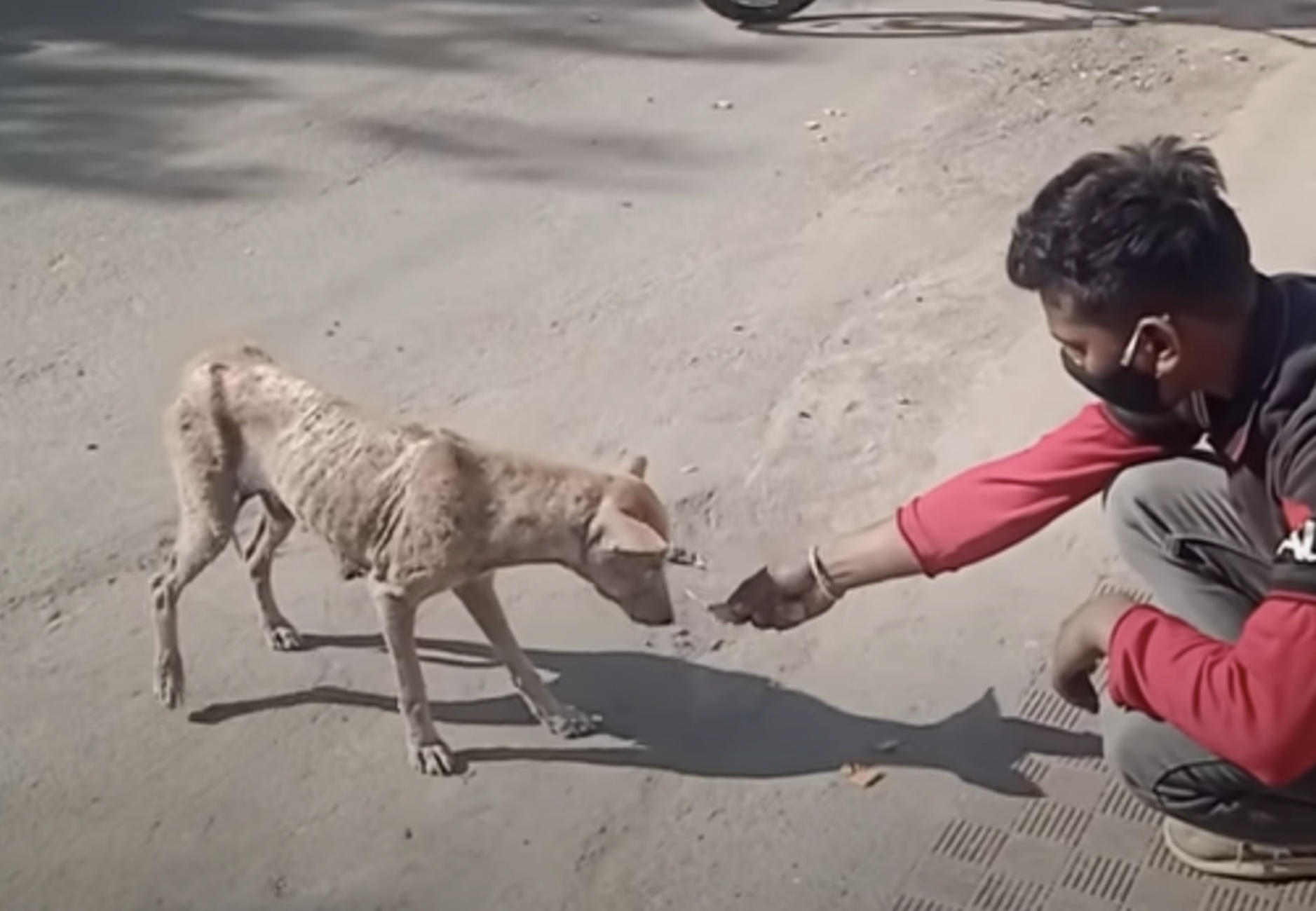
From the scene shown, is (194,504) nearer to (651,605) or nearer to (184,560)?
(184,560)

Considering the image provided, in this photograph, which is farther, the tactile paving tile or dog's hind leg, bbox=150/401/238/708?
dog's hind leg, bbox=150/401/238/708

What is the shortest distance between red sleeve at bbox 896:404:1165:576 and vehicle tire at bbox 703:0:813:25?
4.75 metres

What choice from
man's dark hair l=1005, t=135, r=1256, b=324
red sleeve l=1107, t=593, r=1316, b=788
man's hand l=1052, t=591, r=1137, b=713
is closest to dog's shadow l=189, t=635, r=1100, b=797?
man's hand l=1052, t=591, r=1137, b=713

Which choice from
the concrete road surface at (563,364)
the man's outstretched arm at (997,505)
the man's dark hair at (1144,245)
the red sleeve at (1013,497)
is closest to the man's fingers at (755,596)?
the man's outstretched arm at (997,505)

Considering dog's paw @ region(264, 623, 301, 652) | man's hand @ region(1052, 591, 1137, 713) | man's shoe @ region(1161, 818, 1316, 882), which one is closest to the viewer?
man's hand @ region(1052, 591, 1137, 713)

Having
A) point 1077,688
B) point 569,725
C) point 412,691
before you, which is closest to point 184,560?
point 412,691

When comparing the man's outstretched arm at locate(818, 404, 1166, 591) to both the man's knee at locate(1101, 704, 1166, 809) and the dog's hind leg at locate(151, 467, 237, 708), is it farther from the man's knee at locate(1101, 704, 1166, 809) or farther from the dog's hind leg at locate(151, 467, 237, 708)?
the dog's hind leg at locate(151, 467, 237, 708)

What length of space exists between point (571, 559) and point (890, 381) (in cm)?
165

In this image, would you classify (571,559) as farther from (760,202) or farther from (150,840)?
(760,202)

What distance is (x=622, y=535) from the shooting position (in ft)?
10.7

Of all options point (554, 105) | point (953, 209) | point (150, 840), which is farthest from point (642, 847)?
point (554, 105)

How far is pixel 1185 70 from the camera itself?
6.99 meters

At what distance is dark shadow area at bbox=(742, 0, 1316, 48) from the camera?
7.51 m

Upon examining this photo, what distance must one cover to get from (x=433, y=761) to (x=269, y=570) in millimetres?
581
